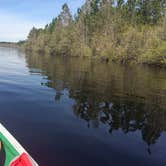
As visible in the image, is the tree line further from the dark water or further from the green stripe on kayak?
the green stripe on kayak

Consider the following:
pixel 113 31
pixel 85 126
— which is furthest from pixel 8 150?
pixel 113 31

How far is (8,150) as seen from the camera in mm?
4852

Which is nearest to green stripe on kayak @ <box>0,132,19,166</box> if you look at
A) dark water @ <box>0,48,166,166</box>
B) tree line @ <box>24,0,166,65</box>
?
dark water @ <box>0,48,166,166</box>

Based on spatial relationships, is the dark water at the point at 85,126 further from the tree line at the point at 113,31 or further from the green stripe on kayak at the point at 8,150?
the tree line at the point at 113,31

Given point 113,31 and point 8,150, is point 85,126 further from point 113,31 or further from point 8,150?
point 113,31

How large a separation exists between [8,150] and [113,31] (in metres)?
73.9

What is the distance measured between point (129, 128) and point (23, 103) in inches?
208

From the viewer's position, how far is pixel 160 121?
1209cm

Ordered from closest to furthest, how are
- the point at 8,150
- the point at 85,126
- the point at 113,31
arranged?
the point at 8,150 < the point at 85,126 < the point at 113,31

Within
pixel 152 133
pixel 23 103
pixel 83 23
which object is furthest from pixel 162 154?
pixel 83 23

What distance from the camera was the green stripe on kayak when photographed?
4656 millimetres

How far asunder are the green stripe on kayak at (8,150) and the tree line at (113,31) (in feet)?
176

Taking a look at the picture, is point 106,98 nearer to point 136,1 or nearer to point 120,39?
point 120,39

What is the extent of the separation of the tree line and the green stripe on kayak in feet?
176
